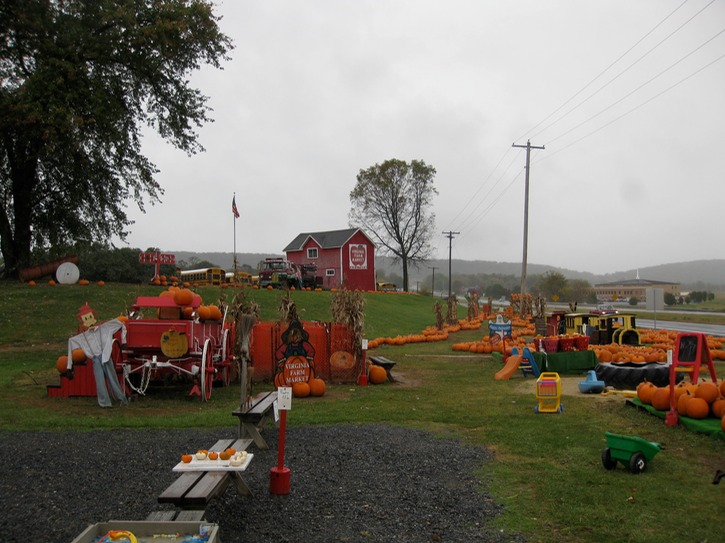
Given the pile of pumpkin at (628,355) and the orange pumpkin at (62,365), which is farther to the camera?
the pile of pumpkin at (628,355)

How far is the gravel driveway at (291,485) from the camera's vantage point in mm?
5539

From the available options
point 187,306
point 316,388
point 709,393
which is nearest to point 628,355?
point 709,393

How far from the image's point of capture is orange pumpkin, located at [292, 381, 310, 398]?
12.8 meters

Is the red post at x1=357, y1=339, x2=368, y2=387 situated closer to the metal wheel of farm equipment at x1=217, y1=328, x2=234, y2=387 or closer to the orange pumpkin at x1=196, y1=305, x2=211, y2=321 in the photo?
the metal wheel of farm equipment at x1=217, y1=328, x2=234, y2=387

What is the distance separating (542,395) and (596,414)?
3.07ft

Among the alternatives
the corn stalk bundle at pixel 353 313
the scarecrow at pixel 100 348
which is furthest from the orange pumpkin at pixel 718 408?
the scarecrow at pixel 100 348

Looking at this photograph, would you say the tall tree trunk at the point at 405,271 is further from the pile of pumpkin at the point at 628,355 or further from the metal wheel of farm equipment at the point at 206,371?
the metal wheel of farm equipment at the point at 206,371

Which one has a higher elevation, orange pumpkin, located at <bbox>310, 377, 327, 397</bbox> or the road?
orange pumpkin, located at <bbox>310, 377, 327, 397</bbox>

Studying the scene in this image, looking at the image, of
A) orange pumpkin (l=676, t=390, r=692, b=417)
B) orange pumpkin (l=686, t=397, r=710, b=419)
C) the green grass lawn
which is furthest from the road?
orange pumpkin (l=686, t=397, r=710, b=419)

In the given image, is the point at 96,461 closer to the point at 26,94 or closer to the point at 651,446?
the point at 651,446

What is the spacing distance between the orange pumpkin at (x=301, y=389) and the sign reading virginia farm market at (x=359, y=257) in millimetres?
53622

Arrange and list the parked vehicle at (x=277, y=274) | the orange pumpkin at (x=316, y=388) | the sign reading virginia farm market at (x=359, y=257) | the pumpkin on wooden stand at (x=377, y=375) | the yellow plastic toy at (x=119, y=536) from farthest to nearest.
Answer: the sign reading virginia farm market at (x=359, y=257), the parked vehicle at (x=277, y=274), the pumpkin on wooden stand at (x=377, y=375), the orange pumpkin at (x=316, y=388), the yellow plastic toy at (x=119, y=536)

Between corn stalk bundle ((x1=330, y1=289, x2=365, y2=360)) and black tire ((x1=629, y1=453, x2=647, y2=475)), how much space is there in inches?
340

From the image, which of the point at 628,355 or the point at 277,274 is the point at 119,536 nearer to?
the point at 628,355
